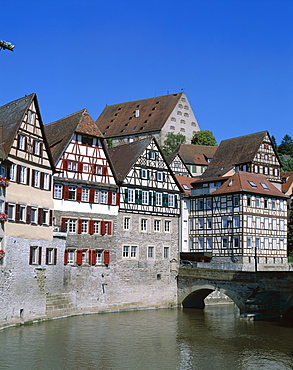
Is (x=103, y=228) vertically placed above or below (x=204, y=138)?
below

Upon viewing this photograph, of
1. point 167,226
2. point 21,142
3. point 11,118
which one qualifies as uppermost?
point 11,118

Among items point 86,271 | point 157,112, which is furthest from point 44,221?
point 157,112

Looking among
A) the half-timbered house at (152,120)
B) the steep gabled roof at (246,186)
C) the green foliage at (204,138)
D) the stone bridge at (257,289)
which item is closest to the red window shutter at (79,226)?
the stone bridge at (257,289)

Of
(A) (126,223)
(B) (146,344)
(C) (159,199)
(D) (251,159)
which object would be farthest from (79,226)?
(D) (251,159)

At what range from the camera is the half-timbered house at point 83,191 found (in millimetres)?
39438

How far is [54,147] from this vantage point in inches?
1601

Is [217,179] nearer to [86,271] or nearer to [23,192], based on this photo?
[86,271]

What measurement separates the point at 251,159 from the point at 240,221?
42.7ft

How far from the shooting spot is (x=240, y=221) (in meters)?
47.2

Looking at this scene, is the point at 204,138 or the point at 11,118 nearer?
the point at 11,118

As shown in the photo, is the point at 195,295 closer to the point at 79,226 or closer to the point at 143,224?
the point at 143,224

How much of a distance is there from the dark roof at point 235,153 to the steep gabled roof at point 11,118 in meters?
28.8

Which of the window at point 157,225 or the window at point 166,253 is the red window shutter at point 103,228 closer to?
the window at point 157,225

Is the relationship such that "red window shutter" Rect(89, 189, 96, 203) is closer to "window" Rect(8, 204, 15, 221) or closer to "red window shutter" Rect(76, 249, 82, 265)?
"red window shutter" Rect(76, 249, 82, 265)
